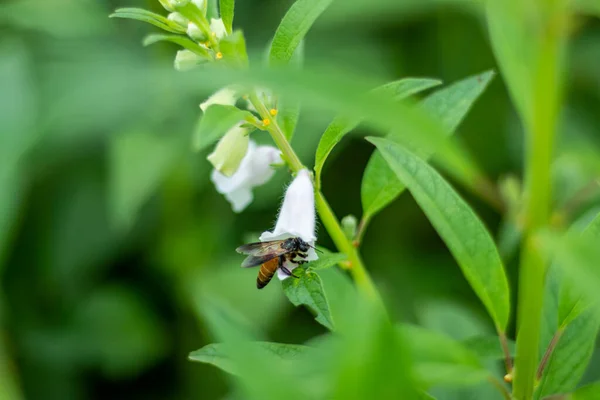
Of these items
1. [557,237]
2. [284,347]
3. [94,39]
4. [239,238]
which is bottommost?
[239,238]

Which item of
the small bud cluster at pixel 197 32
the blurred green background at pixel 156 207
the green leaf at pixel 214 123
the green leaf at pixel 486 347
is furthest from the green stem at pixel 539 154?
the blurred green background at pixel 156 207

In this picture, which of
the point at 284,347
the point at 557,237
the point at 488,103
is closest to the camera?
the point at 557,237

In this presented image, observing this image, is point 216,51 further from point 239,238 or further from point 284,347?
point 239,238

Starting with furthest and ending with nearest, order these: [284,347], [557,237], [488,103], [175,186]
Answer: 1. [488,103]
2. [175,186]
3. [284,347]
4. [557,237]

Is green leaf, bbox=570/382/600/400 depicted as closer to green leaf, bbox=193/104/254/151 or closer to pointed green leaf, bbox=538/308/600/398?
pointed green leaf, bbox=538/308/600/398

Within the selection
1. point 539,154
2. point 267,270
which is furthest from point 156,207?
point 539,154

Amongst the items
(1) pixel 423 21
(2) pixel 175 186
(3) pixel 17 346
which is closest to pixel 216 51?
(2) pixel 175 186

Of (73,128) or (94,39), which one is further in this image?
(94,39)

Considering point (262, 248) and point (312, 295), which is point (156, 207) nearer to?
point (262, 248)

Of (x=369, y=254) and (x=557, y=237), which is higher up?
(x=557, y=237)
